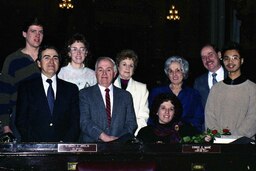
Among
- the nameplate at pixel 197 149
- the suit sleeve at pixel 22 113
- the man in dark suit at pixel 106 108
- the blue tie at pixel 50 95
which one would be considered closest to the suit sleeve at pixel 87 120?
the man in dark suit at pixel 106 108

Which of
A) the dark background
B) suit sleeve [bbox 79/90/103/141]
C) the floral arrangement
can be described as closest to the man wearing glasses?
the floral arrangement

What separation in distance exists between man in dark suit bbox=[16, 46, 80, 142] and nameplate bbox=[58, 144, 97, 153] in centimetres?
92

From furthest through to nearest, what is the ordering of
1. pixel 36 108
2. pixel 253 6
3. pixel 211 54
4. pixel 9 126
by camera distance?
1. pixel 253 6
2. pixel 211 54
3. pixel 9 126
4. pixel 36 108

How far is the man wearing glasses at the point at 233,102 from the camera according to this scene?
4.95 m

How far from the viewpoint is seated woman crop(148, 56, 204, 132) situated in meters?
5.27

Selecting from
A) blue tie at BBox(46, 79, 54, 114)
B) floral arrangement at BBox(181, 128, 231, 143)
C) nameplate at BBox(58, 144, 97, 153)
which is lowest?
nameplate at BBox(58, 144, 97, 153)

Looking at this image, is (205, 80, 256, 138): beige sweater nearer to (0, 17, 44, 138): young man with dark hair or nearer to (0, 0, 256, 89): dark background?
(0, 17, 44, 138): young man with dark hair

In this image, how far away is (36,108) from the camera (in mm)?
4613

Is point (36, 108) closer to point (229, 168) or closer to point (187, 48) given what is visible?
point (229, 168)

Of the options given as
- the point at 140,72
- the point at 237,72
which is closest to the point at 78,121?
the point at 237,72

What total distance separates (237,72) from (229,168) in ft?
5.00

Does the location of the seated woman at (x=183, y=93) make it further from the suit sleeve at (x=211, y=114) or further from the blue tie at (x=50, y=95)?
the blue tie at (x=50, y=95)

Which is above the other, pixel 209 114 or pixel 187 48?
pixel 187 48

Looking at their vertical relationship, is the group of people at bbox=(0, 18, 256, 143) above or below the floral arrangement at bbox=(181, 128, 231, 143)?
above
